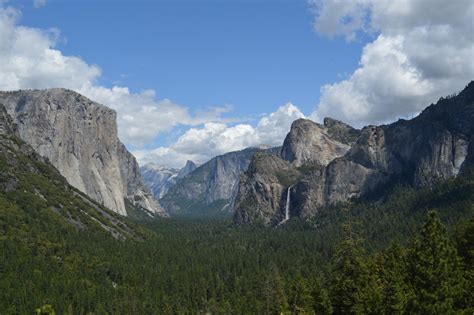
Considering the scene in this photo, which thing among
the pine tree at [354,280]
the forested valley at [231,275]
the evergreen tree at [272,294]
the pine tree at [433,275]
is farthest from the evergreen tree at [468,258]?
the evergreen tree at [272,294]

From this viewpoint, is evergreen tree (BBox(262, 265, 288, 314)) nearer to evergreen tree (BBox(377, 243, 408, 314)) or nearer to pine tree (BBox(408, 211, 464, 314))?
evergreen tree (BBox(377, 243, 408, 314))

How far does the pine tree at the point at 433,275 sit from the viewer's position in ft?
174

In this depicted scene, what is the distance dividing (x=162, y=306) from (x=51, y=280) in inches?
1223

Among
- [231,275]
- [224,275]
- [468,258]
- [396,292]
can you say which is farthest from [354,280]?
[224,275]

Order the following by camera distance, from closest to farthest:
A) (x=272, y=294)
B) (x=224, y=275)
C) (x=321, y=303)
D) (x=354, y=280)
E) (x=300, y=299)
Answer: (x=354, y=280)
(x=321, y=303)
(x=300, y=299)
(x=272, y=294)
(x=224, y=275)

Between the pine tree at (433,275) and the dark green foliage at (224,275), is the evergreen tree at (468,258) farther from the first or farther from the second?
the pine tree at (433,275)

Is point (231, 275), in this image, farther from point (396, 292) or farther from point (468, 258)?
point (396, 292)

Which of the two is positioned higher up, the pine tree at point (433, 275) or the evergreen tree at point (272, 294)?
the pine tree at point (433, 275)

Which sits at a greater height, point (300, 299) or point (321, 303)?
point (321, 303)

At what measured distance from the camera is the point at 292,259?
184 m

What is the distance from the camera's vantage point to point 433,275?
5409cm

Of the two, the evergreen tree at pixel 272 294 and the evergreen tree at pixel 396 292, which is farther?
the evergreen tree at pixel 272 294

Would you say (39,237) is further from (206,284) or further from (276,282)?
(276,282)

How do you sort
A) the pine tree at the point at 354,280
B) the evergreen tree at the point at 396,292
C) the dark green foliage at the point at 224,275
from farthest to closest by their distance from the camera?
the pine tree at the point at 354,280 → the dark green foliage at the point at 224,275 → the evergreen tree at the point at 396,292
